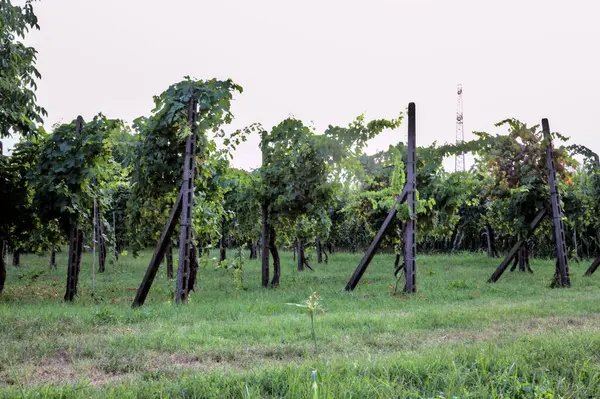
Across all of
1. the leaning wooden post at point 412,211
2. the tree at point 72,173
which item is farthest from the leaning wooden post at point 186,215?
the leaning wooden post at point 412,211

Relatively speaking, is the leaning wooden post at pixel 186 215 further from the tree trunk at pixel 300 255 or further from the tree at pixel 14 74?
the tree trunk at pixel 300 255

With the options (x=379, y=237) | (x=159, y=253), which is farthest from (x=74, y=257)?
(x=379, y=237)

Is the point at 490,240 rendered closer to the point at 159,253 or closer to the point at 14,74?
the point at 159,253

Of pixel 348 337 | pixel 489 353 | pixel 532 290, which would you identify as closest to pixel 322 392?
pixel 489 353

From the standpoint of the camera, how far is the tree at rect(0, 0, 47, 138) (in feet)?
24.6

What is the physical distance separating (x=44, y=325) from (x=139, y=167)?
424 cm

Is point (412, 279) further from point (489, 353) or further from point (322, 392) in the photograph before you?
point (322, 392)

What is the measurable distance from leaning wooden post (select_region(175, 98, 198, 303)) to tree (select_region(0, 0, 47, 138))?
101 inches

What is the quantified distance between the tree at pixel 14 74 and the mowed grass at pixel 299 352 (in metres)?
2.95

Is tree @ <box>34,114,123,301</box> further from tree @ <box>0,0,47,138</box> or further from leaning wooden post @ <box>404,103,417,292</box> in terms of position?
leaning wooden post @ <box>404,103,417,292</box>

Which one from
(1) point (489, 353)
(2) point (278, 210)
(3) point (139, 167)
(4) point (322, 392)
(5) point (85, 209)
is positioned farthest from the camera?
(2) point (278, 210)

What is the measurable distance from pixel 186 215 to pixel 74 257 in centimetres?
324

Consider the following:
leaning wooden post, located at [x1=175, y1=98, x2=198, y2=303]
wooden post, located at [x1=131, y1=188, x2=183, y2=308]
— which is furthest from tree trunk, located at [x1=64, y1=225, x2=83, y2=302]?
leaning wooden post, located at [x1=175, y1=98, x2=198, y2=303]

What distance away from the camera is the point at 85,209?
35.4 feet
